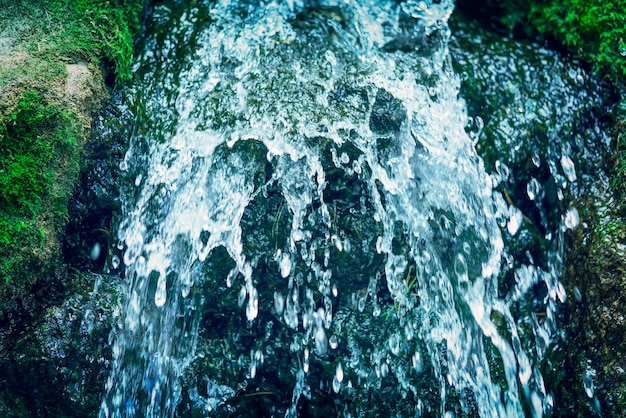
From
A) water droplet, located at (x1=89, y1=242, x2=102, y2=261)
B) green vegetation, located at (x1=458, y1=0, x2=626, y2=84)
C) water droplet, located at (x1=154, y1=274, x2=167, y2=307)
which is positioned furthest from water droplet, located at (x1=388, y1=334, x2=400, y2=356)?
green vegetation, located at (x1=458, y1=0, x2=626, y2=84)

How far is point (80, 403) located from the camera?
8.87 feet

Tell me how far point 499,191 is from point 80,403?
7.43ft

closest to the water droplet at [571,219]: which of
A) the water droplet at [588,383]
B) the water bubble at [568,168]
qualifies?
the water bubble at [568,168]

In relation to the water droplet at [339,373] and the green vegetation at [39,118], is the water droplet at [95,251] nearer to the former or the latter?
the green vegetation at [39,118]

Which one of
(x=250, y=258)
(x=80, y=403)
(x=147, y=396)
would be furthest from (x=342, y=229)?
(x=80, y=403)

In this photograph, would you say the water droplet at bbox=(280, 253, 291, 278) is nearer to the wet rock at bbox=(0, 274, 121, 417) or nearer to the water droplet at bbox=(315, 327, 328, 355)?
the water droplet at bbox=(315, 327, 328, 355)

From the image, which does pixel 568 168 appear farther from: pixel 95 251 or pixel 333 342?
pixel 95 251

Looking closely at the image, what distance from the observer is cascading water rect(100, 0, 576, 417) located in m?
2.84

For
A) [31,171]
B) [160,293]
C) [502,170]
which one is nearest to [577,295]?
[502,170]

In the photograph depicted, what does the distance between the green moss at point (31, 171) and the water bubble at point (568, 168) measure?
242 cm

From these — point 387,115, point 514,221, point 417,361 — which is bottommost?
point 417,361

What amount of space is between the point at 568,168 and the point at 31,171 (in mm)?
2607

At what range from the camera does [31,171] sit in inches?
102

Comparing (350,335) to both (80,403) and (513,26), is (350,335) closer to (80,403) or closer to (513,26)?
(80,403)
